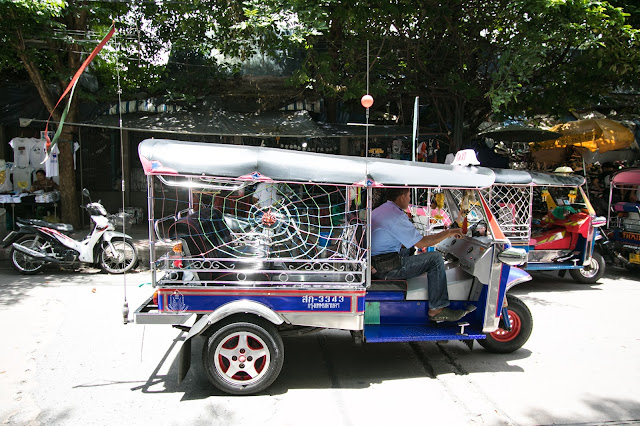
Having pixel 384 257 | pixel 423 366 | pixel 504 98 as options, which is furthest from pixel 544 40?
pixel 423 366

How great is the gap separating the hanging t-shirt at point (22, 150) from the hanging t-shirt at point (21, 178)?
0.12 meters

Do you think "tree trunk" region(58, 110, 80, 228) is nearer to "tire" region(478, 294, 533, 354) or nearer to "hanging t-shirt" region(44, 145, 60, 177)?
"hanging t-shirt" region(44, 145, 60, 177)

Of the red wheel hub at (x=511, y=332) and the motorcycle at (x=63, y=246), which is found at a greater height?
the motorcycle at (x=63, y=246)

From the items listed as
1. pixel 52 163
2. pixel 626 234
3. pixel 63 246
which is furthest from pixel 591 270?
pixel 52 163

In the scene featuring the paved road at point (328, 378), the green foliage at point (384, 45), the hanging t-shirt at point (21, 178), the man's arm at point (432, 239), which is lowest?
the paved road at point (328, 378)

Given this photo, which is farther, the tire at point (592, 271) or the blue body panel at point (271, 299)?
the tire at point (592, 271)

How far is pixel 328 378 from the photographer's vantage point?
4.09 m

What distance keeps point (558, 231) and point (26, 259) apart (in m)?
9.18

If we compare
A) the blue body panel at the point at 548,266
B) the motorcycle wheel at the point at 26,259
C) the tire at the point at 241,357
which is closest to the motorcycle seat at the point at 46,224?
the motorcycle wheel at the point at 26,259

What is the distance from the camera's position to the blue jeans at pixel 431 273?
423 cm

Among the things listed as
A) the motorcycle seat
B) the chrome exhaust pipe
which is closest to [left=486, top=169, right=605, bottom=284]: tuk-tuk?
the motorcycle seat

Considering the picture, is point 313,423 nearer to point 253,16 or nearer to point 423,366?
point 423,366

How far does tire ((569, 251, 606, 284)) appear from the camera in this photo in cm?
768

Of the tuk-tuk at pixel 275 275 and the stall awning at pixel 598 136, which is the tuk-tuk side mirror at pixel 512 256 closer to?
the tuk-tuk at pixel 275 275
